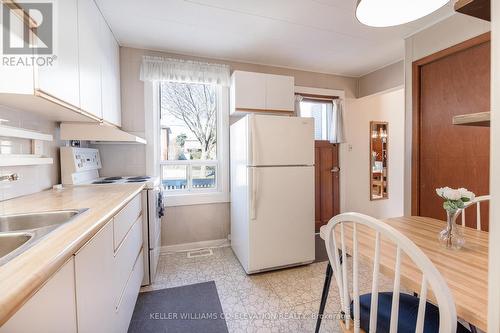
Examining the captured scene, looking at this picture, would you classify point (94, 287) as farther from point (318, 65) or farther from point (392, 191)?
point (392, 191)

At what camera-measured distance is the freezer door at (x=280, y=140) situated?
2.18 meters

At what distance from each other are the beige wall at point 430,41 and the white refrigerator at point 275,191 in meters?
1.08

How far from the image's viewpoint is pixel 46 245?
27.9 inches

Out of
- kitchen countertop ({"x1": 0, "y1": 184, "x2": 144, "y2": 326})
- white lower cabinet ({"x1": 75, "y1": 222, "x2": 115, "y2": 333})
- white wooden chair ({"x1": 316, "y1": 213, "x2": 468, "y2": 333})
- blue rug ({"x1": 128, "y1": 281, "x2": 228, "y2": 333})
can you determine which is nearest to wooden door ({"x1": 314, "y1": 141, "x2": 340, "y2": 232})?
blue rug ({"x1": 128, "y1": 281, "x2": 228, "y2": 333})

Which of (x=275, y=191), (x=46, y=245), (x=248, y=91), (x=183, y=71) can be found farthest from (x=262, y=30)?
(x=46, y=245)

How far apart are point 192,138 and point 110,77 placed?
106 cm

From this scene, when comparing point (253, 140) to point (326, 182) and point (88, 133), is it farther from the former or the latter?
point (326, 182)

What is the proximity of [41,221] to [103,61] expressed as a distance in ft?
4.73

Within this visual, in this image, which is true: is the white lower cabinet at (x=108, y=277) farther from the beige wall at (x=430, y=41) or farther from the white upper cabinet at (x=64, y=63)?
the beige wall at (x=430, y=41)

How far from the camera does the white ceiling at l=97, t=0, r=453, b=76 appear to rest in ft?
6.27

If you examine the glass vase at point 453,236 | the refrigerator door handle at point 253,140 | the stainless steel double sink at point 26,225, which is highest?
the refrigerator door handle at point 253,140

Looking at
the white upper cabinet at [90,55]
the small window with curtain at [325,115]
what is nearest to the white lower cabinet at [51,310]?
the white upper cabinet at [90,55]

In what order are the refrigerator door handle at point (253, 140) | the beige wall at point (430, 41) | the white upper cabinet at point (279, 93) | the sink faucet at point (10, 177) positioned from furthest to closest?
the white upper cabinet at point (279, 93) < the refrigerator door handle at point (253, 140) < the beige wall at point (430, 41) < the sink faucet at point (10, 177)

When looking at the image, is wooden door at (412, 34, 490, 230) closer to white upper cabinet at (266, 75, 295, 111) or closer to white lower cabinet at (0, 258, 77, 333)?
white upper cabinet at (266, 75, 295, 111)
